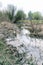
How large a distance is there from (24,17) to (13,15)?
3.52ft

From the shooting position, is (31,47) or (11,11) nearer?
(31,47)

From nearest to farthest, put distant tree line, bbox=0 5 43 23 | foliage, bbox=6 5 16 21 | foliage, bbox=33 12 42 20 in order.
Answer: distant tree line, bbox=0 5 43 23 < foliage, bbox=6 5 16 21 < foliage, bbox=33 12 42 20

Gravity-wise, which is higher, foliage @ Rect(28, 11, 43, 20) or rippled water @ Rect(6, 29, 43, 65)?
rippled water @ Rect(6, 29, 43, 65)

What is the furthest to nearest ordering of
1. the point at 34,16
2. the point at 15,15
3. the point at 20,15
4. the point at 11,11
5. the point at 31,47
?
the point at 34,16 → the point at 15,15 → the point at 20,15 → the point at 11,11 → the point at 31,47

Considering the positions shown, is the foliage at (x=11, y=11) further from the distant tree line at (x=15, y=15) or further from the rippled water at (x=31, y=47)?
the rippled water at (x=31, y=47)

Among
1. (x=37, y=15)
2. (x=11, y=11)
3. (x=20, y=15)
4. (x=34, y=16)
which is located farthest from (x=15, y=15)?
(x=37, y=15)

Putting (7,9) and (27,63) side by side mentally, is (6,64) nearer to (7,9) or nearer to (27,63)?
(27,63)

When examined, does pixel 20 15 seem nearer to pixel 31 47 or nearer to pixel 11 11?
pixel 11 11

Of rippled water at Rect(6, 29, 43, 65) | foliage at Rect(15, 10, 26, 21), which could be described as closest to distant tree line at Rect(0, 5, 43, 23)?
foliage at Rect(15, 10, 26, 21)

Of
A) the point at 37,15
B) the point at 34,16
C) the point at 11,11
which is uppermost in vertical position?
the point at 11,11

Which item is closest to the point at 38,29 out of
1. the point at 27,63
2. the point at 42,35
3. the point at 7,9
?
the point at 42,35

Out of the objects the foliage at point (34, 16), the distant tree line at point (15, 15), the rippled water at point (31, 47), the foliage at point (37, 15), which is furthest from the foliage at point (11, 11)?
the rippled water at point (31, 47)

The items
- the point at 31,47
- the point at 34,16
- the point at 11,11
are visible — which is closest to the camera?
the point at 31,47

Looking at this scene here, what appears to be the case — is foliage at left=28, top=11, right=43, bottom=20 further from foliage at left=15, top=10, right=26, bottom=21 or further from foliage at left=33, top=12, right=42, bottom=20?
foliage at left=15, top=10, right=26, bottom=21
